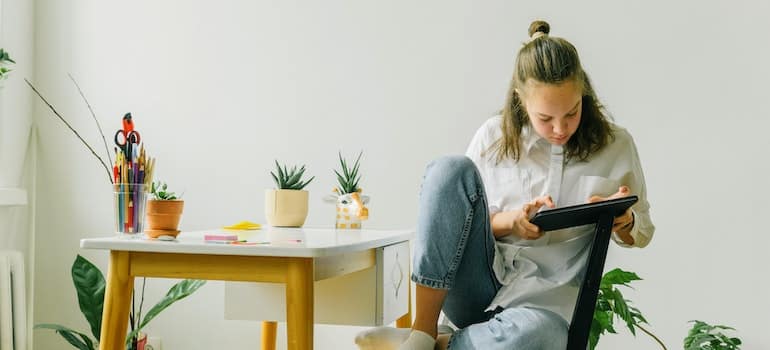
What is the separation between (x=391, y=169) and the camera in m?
2.57

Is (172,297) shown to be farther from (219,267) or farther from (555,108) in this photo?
(555,108)

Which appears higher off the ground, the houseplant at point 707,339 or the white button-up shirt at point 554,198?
the white button-up shirt at point 554,198

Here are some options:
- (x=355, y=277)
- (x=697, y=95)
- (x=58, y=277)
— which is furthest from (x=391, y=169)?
(x=58, y=277)

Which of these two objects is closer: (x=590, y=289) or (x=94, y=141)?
(x=590, y=289)

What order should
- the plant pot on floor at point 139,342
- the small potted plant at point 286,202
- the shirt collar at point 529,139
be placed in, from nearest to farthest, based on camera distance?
the shirt collar at point 529,139 → the small potted plant at point 286,202 → the plant pot on floor at point 139,342

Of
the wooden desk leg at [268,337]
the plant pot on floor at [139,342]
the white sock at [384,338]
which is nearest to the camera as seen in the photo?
the white sock at [384,338]

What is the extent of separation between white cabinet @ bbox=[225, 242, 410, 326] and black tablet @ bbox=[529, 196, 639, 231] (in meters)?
0.57

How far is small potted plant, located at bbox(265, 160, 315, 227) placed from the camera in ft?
6.95

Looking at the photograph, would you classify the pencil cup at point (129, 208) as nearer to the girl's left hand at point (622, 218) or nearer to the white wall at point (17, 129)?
the girl's left hand at point (622, 218)

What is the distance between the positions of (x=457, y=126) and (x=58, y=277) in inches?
56.2

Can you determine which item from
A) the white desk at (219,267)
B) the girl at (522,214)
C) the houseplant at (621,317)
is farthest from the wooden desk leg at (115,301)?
the houseplant at (621,317)

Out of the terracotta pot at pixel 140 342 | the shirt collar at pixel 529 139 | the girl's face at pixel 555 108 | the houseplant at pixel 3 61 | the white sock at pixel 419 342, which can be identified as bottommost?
the terracotta pot at pixel 140 342

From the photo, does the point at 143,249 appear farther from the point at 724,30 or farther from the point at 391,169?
the point at 724,30

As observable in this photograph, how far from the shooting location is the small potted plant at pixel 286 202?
212 cm
